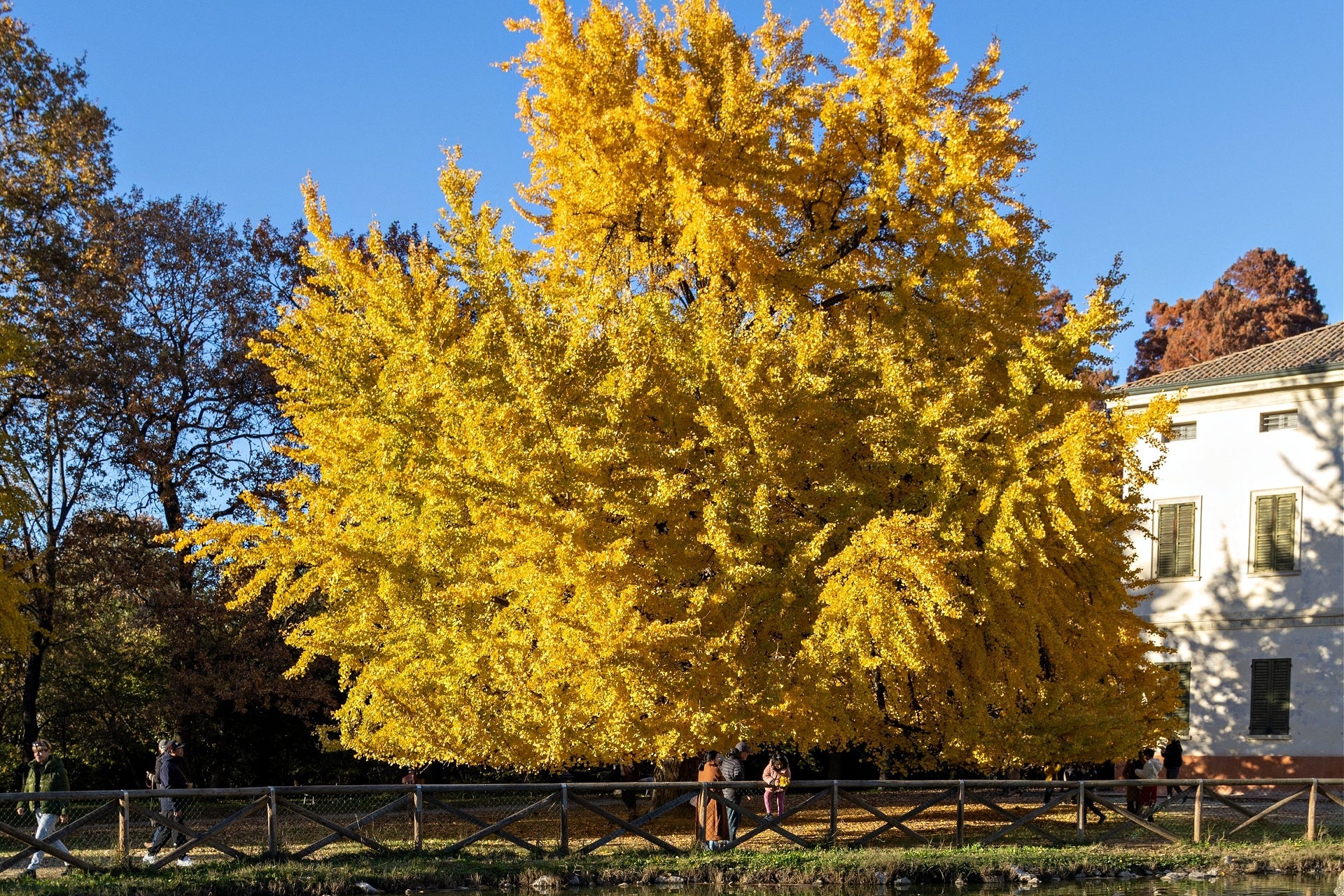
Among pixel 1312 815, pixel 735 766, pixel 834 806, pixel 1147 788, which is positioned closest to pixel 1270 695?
pixel 1147 788

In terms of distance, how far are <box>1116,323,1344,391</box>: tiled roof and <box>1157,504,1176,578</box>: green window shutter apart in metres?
3.13

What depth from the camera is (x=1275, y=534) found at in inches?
1292

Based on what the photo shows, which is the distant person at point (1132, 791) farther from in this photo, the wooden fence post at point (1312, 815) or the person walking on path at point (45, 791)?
the person walking on path at point (45, 791)

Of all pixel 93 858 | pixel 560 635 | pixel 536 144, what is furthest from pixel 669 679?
pixel 536 144

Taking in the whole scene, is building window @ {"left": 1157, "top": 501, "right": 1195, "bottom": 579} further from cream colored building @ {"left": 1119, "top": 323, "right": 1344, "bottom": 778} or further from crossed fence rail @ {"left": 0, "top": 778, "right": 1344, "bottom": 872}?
crossed fence rail @ {"left": 0, "top": 778, "right": 1344, "bottom": 872}

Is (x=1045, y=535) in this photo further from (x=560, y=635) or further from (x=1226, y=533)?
(x=1226, y=533)

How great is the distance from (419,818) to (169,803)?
2914 millimetres

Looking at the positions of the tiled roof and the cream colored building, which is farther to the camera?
the tiled roof

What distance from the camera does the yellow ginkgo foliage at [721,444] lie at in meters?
18.7

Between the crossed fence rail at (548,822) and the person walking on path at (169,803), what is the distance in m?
0.15

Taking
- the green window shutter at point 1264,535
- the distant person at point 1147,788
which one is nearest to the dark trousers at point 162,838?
the distant person at point 1147,788

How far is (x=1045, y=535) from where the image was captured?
779 inches

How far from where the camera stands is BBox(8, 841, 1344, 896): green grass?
15.3 meters

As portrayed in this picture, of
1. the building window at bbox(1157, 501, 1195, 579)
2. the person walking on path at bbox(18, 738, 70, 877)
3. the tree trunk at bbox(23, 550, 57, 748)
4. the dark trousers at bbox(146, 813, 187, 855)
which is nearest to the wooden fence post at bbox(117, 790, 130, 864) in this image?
the dark trousers at bbox(146, 813, 187, 855)
